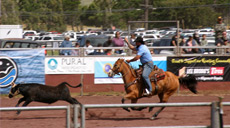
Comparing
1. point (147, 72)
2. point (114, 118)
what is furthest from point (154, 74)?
point (114, 118)

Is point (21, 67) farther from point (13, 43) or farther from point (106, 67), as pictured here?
point (13, 43)

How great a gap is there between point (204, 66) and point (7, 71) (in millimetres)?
7747

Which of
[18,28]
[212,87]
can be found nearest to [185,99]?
[212,87]

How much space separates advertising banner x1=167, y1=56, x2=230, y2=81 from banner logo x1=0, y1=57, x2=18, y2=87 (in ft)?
20.0

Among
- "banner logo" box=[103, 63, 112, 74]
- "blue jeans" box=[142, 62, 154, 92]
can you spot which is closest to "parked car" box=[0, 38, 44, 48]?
"banner logo" box=[103, 63, 112, 74]

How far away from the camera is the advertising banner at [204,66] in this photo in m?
15.1

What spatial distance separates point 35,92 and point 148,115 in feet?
12.6

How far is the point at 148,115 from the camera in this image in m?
7.40

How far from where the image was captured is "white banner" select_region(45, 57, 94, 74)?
14.8m

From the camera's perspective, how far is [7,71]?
1454 cm

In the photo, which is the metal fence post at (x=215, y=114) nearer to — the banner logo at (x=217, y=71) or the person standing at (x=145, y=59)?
the person standing at (x=145, y=59)

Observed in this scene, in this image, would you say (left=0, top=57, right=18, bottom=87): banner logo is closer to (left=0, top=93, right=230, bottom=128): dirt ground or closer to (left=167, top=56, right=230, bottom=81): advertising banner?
(left=167, top=56, right=230, bottom=81): advertising banner

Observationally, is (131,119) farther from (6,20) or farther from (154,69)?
(6,20)

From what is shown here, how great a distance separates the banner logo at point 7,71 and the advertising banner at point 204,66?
20.0 feet
